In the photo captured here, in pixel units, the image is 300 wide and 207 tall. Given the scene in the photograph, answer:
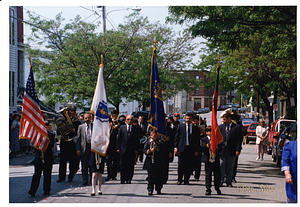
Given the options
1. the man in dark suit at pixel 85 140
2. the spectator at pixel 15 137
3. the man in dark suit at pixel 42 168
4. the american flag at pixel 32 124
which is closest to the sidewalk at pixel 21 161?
the spectator at pixel 15 137

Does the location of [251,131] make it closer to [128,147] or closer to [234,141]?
[234,141]

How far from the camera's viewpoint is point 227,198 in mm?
8578

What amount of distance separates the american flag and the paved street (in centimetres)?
126

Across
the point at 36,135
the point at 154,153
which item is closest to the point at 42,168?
the point at 36,135

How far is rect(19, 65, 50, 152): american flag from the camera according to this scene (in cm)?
842

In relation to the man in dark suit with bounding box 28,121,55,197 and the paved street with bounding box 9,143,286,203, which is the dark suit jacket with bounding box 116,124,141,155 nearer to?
the paved street with bounding box 9,143,286,203

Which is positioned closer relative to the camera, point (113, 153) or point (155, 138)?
point (155, 138)

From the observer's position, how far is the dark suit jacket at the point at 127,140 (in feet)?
35.1

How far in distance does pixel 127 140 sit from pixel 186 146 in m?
1.67

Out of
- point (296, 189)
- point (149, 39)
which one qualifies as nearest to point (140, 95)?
point (149, 39)

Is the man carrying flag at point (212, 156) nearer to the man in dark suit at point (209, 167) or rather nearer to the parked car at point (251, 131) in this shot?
the man in dark suit at point (209, 167)

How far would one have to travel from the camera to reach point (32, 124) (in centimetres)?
856

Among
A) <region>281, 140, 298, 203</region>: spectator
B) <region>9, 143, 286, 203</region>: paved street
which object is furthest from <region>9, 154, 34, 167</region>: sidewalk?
<region>281, 140, 298, 203</region>: spectator

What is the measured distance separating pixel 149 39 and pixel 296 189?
2234 cm
